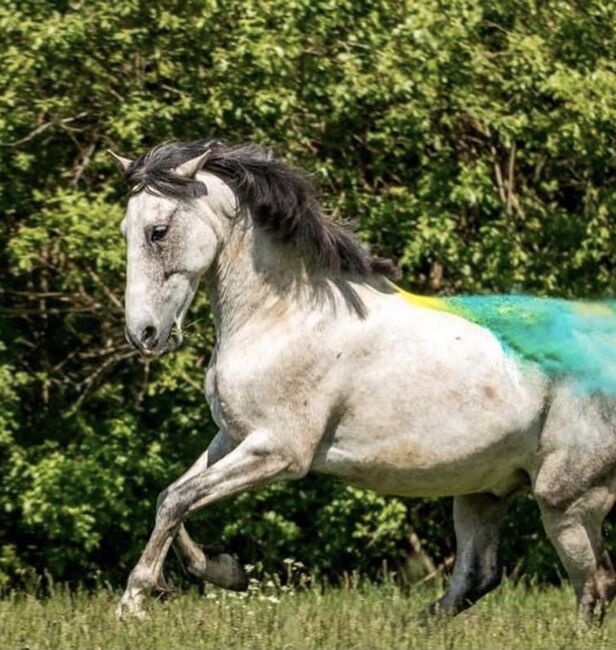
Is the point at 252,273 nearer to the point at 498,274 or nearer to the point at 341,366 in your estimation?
the point at 341,366

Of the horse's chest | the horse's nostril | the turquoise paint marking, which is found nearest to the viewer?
the horse's nostril

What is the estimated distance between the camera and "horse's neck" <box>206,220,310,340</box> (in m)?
7.59

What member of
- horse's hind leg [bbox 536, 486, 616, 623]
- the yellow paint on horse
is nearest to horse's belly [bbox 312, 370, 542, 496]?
horse's hind leg [bbox 536, 486, 616, 623]

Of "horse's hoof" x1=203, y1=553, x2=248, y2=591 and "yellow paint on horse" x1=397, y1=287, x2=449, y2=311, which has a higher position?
"yellow paint on horse" x1=397, y1=287, x2=449, y2=311

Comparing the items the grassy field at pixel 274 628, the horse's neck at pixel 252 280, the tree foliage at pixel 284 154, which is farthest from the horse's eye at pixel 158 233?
the tree foliage at pixel 284 154

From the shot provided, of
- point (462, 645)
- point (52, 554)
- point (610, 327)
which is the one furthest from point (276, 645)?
point (52, 554)

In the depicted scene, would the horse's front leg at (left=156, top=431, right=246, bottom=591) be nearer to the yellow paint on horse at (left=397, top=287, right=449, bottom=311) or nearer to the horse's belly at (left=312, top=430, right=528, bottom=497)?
the horse's belly at (left=312, top=430, right=528, bottom=497)

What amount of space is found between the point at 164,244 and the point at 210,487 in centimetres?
105

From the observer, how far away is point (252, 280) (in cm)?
763

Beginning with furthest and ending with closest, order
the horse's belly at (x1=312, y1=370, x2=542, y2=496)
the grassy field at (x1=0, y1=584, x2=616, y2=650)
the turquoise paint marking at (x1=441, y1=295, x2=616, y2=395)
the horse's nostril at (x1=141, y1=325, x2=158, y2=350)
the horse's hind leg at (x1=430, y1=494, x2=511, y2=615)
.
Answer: the horse's hind leg at (x1=430, y1=494, x2=511, y2=615)
the turquoise paint marking at (x1=441, y1=295, x2=616, y2=395)
the horse's belly at (x1=312, y1=370, x2=542, y2=496)
the horse's nostril at (x1=141, y1=325, x2=158, y2=350)
the grassy field at (x1=0, y1=584, x2=616, y2=650)

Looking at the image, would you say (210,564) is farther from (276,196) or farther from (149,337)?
→ (276,196)

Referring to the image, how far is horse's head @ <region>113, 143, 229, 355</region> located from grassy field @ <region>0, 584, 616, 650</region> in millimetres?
1168

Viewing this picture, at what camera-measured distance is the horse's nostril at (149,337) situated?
23.9 feet

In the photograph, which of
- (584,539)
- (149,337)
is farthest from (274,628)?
(584,539)
